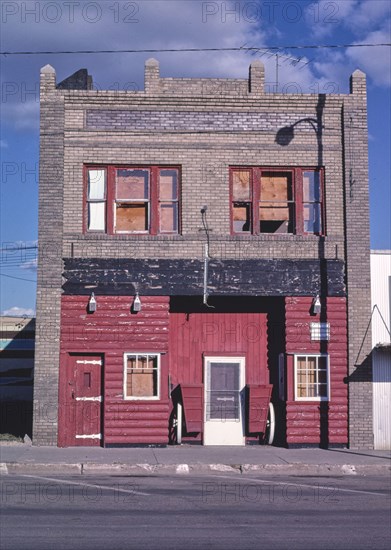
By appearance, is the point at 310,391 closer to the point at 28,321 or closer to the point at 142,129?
the point at 142,129

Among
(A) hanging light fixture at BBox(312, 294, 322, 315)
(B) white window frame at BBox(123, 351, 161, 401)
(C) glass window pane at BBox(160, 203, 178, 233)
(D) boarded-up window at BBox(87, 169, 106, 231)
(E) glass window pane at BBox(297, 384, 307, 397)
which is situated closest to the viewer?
(B) white window frame at BBox(123, 351, 161, 401)

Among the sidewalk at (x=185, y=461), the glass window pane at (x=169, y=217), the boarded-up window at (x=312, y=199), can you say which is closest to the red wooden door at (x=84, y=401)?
the sidewalk at (x=185, y=461)

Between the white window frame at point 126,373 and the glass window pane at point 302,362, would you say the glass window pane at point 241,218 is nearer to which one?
the glass window pane at point 302,362

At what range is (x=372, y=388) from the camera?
1827cm

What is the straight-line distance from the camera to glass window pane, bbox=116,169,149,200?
60.7 feet

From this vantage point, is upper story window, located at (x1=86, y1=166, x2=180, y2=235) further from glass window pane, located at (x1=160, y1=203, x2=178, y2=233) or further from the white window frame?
the white window frame

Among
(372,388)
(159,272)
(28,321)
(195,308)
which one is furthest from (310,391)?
(28,321)

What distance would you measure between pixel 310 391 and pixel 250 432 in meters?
1.75

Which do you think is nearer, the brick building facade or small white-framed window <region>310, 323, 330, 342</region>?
the brick building facade

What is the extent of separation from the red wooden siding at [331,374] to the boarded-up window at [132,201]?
13.2ft

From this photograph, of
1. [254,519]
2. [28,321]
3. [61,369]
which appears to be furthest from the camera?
[28,321]

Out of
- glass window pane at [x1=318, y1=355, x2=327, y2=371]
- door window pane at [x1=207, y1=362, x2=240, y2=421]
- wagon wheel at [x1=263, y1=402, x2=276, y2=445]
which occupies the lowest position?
wagon wheel at [x1=263, y1=402, x2=276, y2=445]

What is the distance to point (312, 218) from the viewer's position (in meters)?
18.8

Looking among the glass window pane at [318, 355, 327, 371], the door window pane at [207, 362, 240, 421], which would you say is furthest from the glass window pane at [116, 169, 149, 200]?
the glass window pane at [318, 355, 327, 371]
